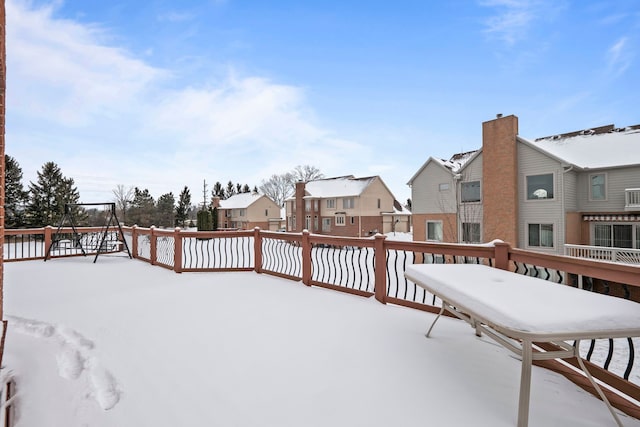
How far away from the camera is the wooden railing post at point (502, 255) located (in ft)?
11.1

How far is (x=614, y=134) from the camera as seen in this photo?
1427 cm

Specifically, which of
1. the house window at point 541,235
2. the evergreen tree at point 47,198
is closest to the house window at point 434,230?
the house window at point 541,235

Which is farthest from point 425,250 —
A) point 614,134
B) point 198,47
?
point 614,134

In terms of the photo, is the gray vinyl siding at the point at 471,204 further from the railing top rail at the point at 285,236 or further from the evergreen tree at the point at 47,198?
the evergreen tree at the point at 47,198

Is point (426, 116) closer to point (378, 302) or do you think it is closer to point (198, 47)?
point (198, 47)

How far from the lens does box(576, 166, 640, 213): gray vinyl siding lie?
1226 centimetres

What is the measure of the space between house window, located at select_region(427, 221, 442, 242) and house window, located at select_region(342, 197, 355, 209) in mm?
11421

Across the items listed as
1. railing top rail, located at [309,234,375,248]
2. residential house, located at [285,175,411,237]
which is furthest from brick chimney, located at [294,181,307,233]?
railing top rail, located at [309,234,375,248]

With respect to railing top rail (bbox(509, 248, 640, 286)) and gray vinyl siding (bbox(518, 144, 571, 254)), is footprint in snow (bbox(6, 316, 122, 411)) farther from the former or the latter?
gray vinyl siding (bbox(518, 144, 571, 254))

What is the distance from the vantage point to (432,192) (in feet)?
57.2

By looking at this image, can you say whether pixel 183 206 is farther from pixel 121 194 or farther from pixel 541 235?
pixel 541 235

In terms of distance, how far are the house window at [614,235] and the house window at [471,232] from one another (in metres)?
4.88

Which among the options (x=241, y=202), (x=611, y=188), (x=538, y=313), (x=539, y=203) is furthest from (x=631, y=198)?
(x=241, y=202)

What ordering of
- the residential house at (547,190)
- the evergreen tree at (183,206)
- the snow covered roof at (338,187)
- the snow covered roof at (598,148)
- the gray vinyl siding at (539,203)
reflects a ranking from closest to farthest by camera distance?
the residential house at (547,190) → the snow covered roof at (598,148) → the gray vinyl siding at (539,203) → the snow covered roof at (338,187) → the evergreen tree at (183,206)
